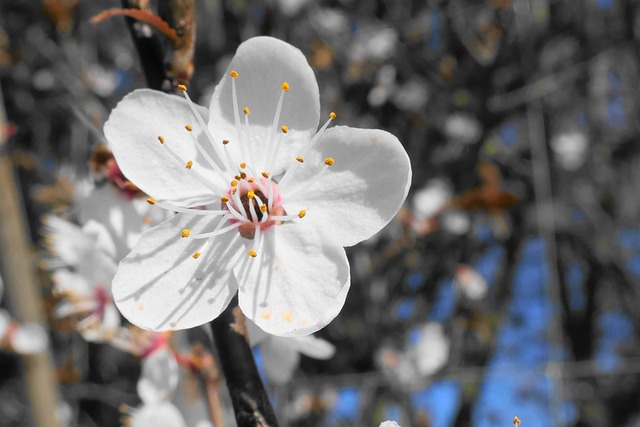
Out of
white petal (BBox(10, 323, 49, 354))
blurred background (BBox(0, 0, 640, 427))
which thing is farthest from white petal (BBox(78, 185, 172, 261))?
blurred background (BBox(0, 0, 640, 427))

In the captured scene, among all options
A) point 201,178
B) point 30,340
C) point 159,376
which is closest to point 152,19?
point 201,178

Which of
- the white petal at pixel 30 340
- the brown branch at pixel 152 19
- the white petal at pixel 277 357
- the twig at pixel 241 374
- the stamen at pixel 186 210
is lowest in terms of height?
the white petal at pixel 30 340

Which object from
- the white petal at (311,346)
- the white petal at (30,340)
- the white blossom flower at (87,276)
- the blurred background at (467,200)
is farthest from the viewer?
the blurred background at (467,200)

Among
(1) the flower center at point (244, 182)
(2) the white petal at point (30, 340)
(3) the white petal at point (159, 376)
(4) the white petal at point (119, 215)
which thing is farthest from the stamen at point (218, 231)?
(2) the white petal at point (30, 340)

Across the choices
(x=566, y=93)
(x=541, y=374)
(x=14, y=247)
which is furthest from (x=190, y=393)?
(x=566, y=93)

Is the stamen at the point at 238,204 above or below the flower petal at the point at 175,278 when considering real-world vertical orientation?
above

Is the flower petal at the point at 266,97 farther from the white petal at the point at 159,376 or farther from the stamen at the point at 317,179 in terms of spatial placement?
the white petal at the point at 159,376

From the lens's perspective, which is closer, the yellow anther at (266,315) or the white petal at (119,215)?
the yellow anther at (266,315)

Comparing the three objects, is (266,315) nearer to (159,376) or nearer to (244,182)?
(244,182)

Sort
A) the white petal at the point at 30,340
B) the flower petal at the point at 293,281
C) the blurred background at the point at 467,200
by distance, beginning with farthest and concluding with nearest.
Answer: the blurred background at the point at 467,200
the white petal at the point at 30,340
the flower petal at the point at 293,281
